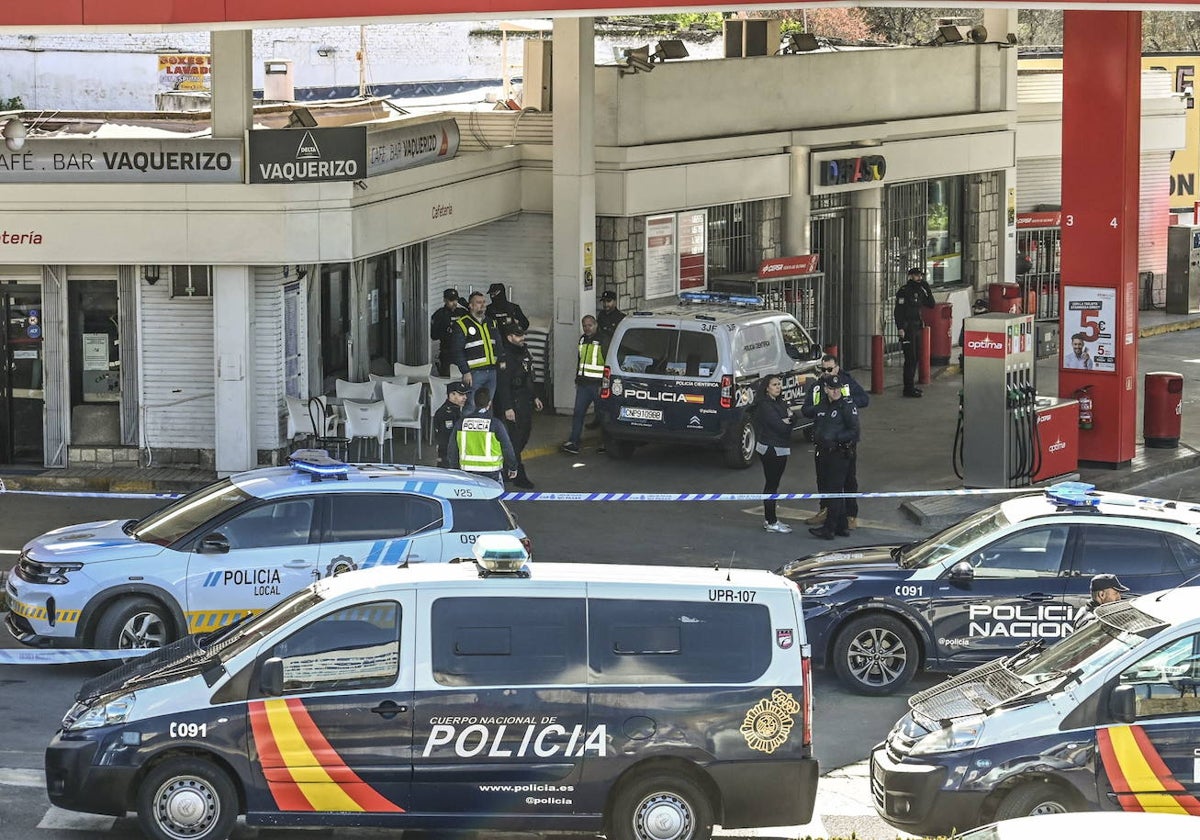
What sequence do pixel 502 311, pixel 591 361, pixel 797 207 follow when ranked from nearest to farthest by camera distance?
1. pixel 591 361
2. pixel 502 311
3. pixel 797 207

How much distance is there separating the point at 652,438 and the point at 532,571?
37.9 feet

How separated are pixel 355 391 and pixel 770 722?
1298 cm

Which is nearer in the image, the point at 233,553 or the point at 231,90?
the point at 233,553

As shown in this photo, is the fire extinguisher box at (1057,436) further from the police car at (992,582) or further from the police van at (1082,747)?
the police van at (1082,747)

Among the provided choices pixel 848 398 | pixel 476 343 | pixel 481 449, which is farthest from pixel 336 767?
pixel 476 343

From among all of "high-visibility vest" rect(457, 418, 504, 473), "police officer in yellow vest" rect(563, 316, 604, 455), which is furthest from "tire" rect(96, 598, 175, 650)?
"police officer in yellow vest" rect(563, 316, 604, 455)

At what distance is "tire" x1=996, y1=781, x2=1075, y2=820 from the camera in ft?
33.8

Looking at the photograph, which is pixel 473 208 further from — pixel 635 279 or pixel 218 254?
pixel 218 254

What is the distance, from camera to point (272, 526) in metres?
14.3

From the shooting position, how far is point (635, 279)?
26641mm

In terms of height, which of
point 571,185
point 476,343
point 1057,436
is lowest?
point 1057,436

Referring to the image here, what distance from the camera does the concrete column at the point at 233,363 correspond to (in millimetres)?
21062

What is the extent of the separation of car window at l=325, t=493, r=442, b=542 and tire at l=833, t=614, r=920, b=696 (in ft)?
10.4

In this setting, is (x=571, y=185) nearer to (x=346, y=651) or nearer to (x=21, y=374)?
(x=21, y=374)
